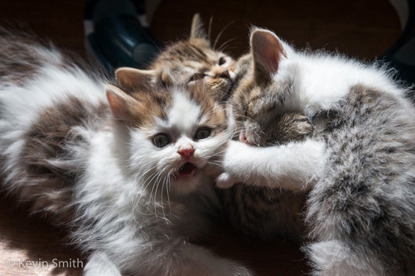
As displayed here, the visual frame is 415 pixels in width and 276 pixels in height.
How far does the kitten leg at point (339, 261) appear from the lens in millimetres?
1082

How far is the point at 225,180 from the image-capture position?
1281mm

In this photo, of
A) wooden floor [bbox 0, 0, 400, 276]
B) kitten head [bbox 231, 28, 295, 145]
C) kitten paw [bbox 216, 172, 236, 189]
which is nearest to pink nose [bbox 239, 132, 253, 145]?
kitten head [bbox 231, 28, 295, 145]

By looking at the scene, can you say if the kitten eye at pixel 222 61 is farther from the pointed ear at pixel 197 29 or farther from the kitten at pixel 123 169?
the kitten at pixel 123 169

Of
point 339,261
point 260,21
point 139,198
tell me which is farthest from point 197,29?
point 339,261

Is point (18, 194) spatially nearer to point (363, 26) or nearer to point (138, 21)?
point (138, 21)

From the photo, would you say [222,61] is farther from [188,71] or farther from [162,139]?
[162,139]

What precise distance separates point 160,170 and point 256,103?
1.06ft

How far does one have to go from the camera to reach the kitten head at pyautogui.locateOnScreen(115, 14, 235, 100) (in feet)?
4.68

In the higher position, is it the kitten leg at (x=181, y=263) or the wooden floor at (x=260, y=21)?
the wooden floor at (x=260, y=21)

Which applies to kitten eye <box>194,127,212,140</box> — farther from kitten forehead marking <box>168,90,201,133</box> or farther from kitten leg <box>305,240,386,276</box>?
kitten leg <box>305,240,386,276</box>

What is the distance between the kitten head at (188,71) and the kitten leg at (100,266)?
1.59 ft

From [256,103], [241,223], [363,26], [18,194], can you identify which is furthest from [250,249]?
[363,26]

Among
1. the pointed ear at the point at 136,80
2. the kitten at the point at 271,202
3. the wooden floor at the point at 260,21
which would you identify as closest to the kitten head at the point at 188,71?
the pointed ear at the point at 136,80

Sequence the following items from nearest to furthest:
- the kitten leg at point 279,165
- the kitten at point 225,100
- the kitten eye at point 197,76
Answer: the kitten leg at point 279,165 → the kitten at point 225,100 → the kitten eye at point 197,76
